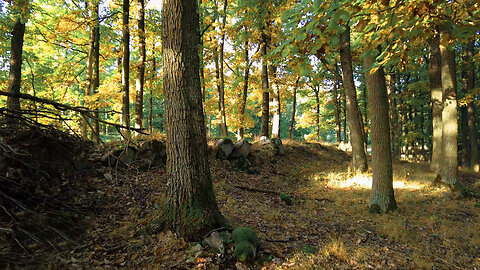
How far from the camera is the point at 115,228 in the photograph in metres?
4.74

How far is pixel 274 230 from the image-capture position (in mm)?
5457

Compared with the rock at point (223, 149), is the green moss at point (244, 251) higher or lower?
lower

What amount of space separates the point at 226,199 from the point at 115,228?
3122 mm

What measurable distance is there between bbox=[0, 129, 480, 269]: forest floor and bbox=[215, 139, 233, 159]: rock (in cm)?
91

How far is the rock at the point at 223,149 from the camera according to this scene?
1105 cm

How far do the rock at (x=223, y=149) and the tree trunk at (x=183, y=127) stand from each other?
647cm

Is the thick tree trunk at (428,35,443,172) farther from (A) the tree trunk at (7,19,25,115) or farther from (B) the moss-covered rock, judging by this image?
(A) the tree trunk at (7,19,25,115)

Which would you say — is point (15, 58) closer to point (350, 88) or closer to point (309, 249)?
point (309, 249)

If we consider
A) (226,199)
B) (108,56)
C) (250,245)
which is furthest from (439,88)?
(108,56)

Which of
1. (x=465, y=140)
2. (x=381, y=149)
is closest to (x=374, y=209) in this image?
(x=381, y=149)

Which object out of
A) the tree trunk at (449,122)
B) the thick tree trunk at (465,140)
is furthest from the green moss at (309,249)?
the thick tree trunk at (465,140)

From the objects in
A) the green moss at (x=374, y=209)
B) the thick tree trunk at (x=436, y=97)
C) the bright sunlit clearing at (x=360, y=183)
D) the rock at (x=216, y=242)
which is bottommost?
the green moss at (x=374, y=209)

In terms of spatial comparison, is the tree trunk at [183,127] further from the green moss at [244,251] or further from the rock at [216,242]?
the green moss at [244,251]

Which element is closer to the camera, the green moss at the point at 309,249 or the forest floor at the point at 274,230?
the forest floor at the point at 274,230
